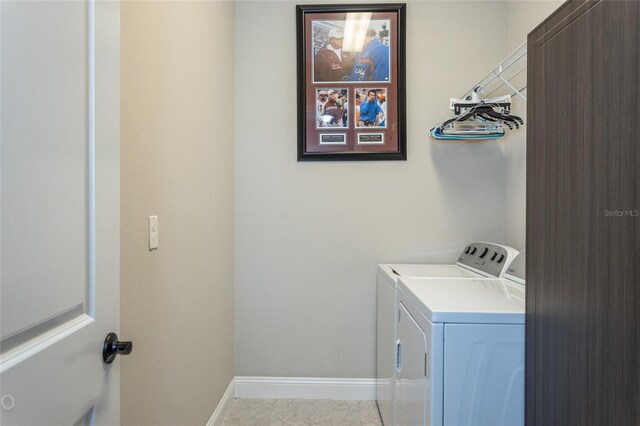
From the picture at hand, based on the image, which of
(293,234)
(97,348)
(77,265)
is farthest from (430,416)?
(293,234)

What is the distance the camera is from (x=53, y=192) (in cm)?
58

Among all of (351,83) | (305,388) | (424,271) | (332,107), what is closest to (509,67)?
(351,83)

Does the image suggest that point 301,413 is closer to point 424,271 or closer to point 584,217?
point 424,271

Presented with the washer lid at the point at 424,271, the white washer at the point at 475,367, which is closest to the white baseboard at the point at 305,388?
the washer lid at the point at 424,271

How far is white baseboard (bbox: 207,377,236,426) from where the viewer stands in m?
1.82

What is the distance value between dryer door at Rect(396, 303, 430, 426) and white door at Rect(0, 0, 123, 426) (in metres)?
0.94

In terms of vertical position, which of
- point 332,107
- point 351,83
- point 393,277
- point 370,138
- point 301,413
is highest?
point 351,83

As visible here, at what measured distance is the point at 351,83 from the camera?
214cm

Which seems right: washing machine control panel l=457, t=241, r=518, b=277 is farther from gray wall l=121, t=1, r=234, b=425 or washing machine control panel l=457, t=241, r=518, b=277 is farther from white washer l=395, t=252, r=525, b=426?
gray wall l=121, t=1, r=234, b=425

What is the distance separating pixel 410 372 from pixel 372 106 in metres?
1.55

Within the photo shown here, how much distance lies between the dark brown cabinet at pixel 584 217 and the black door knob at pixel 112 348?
3.51 ft

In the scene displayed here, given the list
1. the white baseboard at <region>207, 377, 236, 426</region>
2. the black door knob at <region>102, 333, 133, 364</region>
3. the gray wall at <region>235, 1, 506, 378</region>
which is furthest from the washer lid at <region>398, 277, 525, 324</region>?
the white baseboard at <region>207, 377, 236, 426</region>

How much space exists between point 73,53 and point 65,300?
0.47 m

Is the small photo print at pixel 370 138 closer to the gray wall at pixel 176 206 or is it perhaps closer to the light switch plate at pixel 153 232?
the gray wall at pixel 176 206
